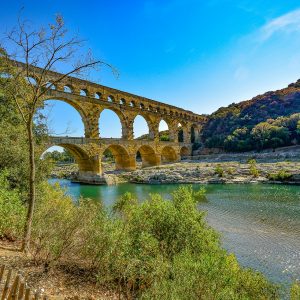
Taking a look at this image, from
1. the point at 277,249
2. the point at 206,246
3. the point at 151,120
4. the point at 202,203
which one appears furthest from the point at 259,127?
the point at 206,246

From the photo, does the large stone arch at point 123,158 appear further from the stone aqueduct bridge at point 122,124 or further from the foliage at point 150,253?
the foliage at point 150,253

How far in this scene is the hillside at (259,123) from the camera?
5016 centimetres

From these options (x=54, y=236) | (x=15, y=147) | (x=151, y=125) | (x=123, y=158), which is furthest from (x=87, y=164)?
(x=54, y=236)

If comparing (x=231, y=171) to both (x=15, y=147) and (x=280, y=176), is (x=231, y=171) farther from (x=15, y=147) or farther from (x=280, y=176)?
(x=15, y=147)

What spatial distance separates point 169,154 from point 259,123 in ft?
64.5

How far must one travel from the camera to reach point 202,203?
66.9 feet

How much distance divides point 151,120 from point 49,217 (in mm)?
42483

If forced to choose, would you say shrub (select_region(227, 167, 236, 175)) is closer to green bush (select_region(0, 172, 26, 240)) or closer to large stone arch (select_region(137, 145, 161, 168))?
large stone arch (select_region(137, 145, 161, 168))

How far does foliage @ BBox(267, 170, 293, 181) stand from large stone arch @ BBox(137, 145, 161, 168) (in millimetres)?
22861

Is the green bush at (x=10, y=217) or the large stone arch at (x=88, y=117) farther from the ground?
the large stone arch at (x=88, y=117)

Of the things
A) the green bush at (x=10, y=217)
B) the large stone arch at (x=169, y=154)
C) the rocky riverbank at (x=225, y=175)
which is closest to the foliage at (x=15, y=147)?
the green bush at (x=10, y=217)

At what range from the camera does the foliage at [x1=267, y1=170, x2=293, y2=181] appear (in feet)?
94.4

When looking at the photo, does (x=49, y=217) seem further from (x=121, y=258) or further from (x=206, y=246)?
(x=206, y=246)

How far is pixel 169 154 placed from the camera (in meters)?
57.3
